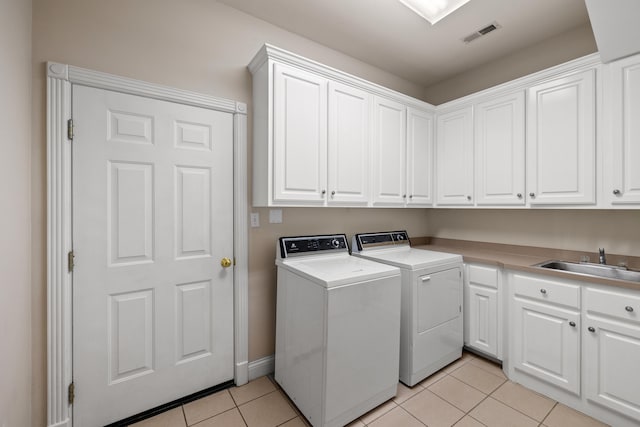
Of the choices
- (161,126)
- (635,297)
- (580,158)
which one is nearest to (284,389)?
(161,126)

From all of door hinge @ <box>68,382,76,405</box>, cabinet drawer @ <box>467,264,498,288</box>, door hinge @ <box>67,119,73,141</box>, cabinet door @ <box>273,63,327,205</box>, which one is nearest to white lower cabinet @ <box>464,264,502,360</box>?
cabinet drawer @ <box>467,264,498,288</box>

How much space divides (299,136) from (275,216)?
66 centimetres

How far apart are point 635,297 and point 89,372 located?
3.13 meters

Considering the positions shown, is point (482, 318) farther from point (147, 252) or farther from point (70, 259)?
point (70, 259)

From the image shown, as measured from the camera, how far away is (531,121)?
86.7 inches

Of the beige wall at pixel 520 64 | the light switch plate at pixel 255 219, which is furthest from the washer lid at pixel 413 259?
the beige wall at pixel 520 64

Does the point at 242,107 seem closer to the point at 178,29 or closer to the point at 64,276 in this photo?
the point at 178,29

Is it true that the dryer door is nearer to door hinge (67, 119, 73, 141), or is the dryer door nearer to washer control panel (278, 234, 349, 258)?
washer control panel (278, 234, 349, 258)

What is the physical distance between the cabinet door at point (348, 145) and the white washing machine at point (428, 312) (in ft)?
1.93

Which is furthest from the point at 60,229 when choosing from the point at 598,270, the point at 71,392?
the point at 598,270

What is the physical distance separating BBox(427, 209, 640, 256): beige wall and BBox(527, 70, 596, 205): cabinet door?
368mm

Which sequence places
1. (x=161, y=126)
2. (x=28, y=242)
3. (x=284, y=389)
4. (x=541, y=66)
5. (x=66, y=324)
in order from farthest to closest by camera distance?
(x=541, y=66)
(x=284, y=389)
(x=161, y=126)
(x=66, y=324)
(x=28, y=242)

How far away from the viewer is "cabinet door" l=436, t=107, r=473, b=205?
103 inches

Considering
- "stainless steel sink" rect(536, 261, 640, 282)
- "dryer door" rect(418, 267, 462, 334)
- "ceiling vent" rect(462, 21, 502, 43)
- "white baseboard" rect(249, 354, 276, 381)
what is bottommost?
"white baseboard" rect(249, 354, 276, 381)
